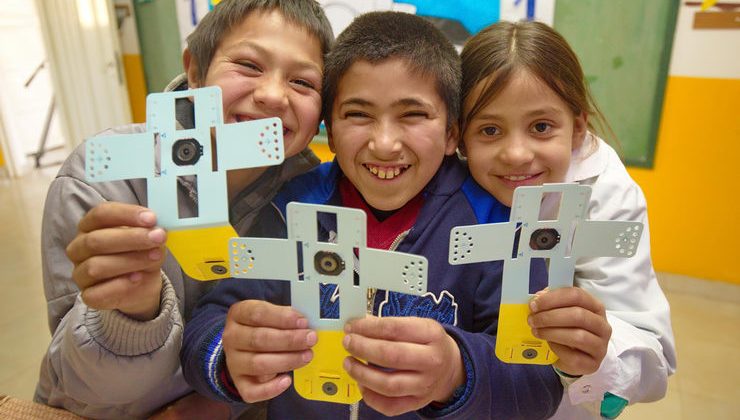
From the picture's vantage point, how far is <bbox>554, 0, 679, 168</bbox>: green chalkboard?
2.09 meters

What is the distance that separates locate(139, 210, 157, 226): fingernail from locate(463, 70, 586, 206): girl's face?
537 mm

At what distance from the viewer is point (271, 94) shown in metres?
0.85

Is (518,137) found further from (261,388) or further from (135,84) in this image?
(135,84)

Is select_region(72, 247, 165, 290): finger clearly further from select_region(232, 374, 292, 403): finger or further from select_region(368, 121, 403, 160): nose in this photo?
select_region(368, 121, 403, 160): nose

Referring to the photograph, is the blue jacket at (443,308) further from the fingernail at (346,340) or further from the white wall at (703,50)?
the white wall at (703,50)

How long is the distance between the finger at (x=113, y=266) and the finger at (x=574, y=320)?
1.63 feet

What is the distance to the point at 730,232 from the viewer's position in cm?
226

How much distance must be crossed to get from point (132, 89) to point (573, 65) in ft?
10.8

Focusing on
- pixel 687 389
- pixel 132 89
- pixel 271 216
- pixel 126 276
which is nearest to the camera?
pixel 126 276

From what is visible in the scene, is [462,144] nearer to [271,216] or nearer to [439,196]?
[439,196]

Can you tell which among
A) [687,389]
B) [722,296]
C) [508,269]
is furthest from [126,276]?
[722,296]

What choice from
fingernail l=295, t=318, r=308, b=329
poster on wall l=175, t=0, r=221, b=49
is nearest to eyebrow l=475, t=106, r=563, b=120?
fingernail l=295, t=318, r=308, b=329

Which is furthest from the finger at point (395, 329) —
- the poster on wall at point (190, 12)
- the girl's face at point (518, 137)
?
the poster on wall at point (190, 12)

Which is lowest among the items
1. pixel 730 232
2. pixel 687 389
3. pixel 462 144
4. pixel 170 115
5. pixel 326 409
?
pixel 687 389
